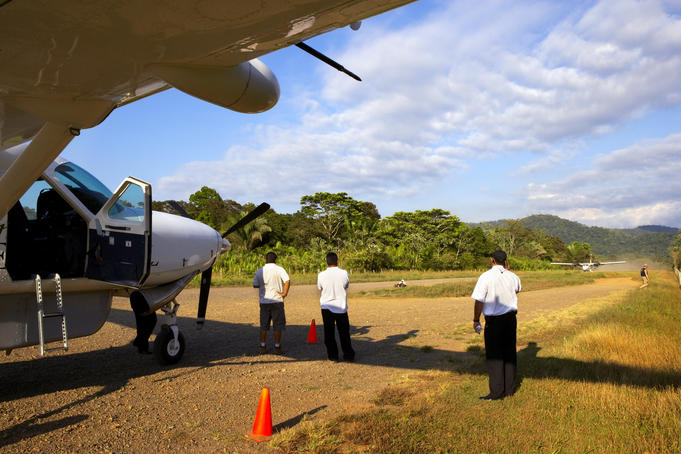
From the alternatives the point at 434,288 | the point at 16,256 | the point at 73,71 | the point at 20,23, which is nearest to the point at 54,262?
the point at 16,256

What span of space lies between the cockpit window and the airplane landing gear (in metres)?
1.88

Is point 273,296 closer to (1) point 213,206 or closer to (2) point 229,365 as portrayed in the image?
(2) point 229,365

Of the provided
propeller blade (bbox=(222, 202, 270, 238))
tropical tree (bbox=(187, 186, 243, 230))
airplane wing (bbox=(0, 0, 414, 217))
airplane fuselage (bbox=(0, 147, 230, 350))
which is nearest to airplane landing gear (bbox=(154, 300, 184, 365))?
airplane fuselage (bbox=(0, 147, 230, 350))

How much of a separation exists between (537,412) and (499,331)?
0.88 m

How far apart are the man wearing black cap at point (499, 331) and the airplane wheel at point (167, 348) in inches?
180

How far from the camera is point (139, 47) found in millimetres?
2457

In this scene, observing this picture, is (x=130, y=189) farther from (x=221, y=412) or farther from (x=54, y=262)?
(x=221, y=412)

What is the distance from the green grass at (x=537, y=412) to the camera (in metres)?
3.55

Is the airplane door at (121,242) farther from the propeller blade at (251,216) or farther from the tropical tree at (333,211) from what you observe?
the tropical tree at (333,211)

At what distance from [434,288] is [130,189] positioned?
16112mm

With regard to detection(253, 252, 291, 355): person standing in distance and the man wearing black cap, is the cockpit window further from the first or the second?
the man wearing black cap

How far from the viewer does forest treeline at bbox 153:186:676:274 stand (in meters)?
38.3

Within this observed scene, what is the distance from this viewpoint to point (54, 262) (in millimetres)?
5656

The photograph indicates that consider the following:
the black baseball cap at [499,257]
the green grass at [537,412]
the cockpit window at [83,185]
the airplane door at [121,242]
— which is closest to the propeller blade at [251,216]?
the airplane door at [121,242]
